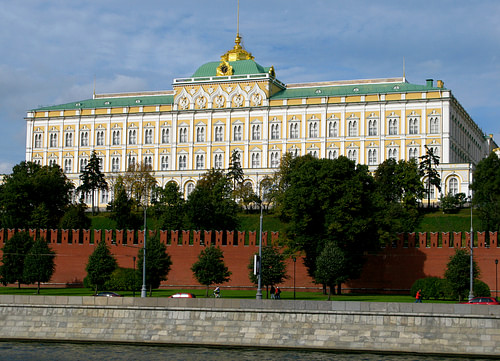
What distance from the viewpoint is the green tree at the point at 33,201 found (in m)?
81.8

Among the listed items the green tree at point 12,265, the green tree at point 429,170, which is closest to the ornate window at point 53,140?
the green tree at point 429,170

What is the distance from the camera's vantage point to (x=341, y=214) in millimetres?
61656

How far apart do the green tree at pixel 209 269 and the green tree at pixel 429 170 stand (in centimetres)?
3430

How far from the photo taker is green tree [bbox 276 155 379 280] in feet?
203

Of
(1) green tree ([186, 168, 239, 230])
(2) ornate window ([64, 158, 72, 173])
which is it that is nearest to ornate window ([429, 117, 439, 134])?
(1) green tree ([186, 168, 239, 230])

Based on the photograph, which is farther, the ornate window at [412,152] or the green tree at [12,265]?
the ornate window at [412,152]

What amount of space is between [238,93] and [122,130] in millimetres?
16301

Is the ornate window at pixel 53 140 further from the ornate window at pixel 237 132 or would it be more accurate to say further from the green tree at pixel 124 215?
the green tree at pixel 124 215

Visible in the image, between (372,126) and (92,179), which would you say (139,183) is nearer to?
(92,179)

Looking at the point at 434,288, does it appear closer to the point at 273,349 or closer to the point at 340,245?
the point at 340,245

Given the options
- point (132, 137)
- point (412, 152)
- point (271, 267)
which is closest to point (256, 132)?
point (132, 137)

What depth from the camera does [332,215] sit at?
62.2 meters

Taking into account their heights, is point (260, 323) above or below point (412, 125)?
below

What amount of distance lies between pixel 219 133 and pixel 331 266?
2214 inches
